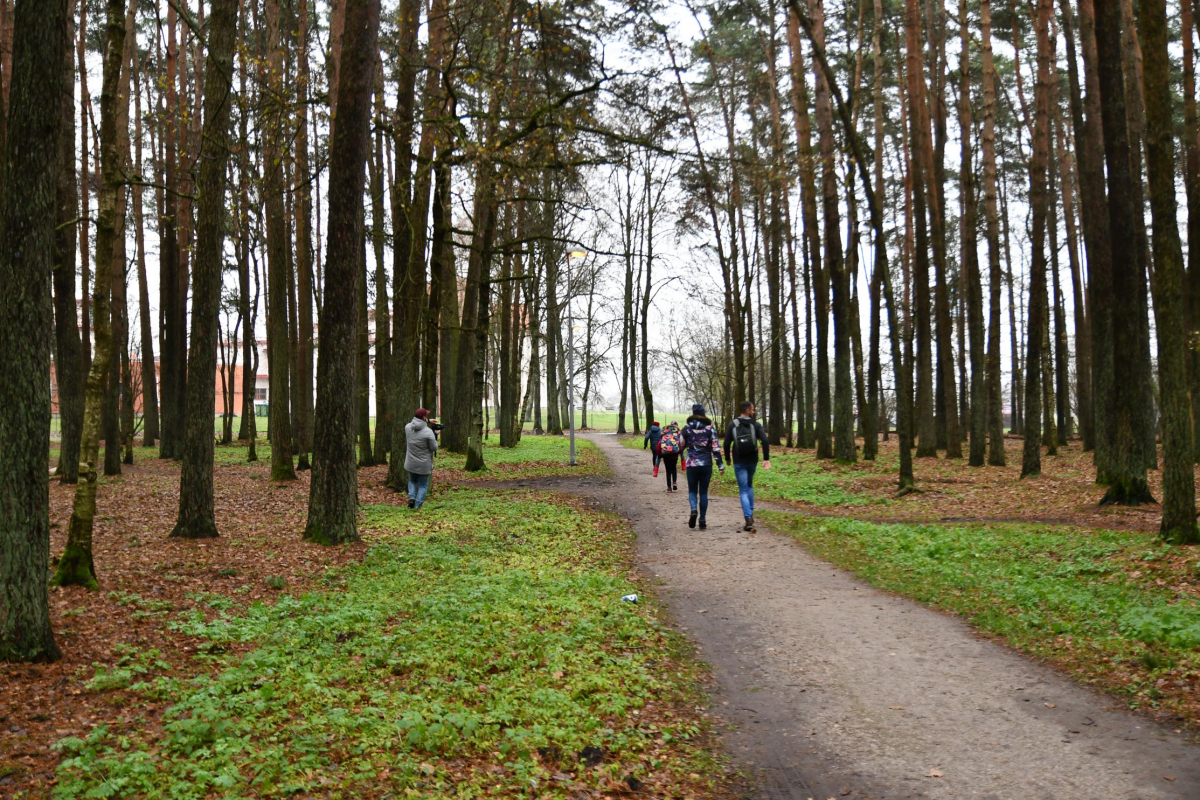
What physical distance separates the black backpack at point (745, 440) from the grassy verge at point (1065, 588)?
1.58 meters

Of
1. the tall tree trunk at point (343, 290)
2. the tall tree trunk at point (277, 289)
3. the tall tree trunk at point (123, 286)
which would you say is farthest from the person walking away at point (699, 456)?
the tall tree trunk at point (123, 286)

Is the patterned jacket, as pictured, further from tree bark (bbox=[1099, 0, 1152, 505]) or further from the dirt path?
tree bark (bbox=[1099, 0, 1152, 505])

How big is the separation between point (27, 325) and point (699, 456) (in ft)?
32.0

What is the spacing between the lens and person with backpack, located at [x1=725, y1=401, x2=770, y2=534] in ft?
42.9

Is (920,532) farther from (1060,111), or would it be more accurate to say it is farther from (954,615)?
(1060,111)

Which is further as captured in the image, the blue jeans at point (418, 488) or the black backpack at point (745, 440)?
the blue jeans at point (418, 488)

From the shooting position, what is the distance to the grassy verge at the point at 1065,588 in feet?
20.1

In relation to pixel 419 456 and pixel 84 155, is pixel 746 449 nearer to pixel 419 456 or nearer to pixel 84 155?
pixel 419 456

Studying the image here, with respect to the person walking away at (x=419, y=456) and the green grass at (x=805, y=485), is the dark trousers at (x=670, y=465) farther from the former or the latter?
the person walking away at (x=419, y=456)

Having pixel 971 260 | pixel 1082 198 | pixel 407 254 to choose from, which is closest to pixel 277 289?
pixel 407 254

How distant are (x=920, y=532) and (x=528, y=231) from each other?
1982cm

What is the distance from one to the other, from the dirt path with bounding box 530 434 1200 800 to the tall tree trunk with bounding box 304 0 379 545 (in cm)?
493

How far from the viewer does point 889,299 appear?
19938mm

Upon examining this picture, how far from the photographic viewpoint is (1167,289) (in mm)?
9953
